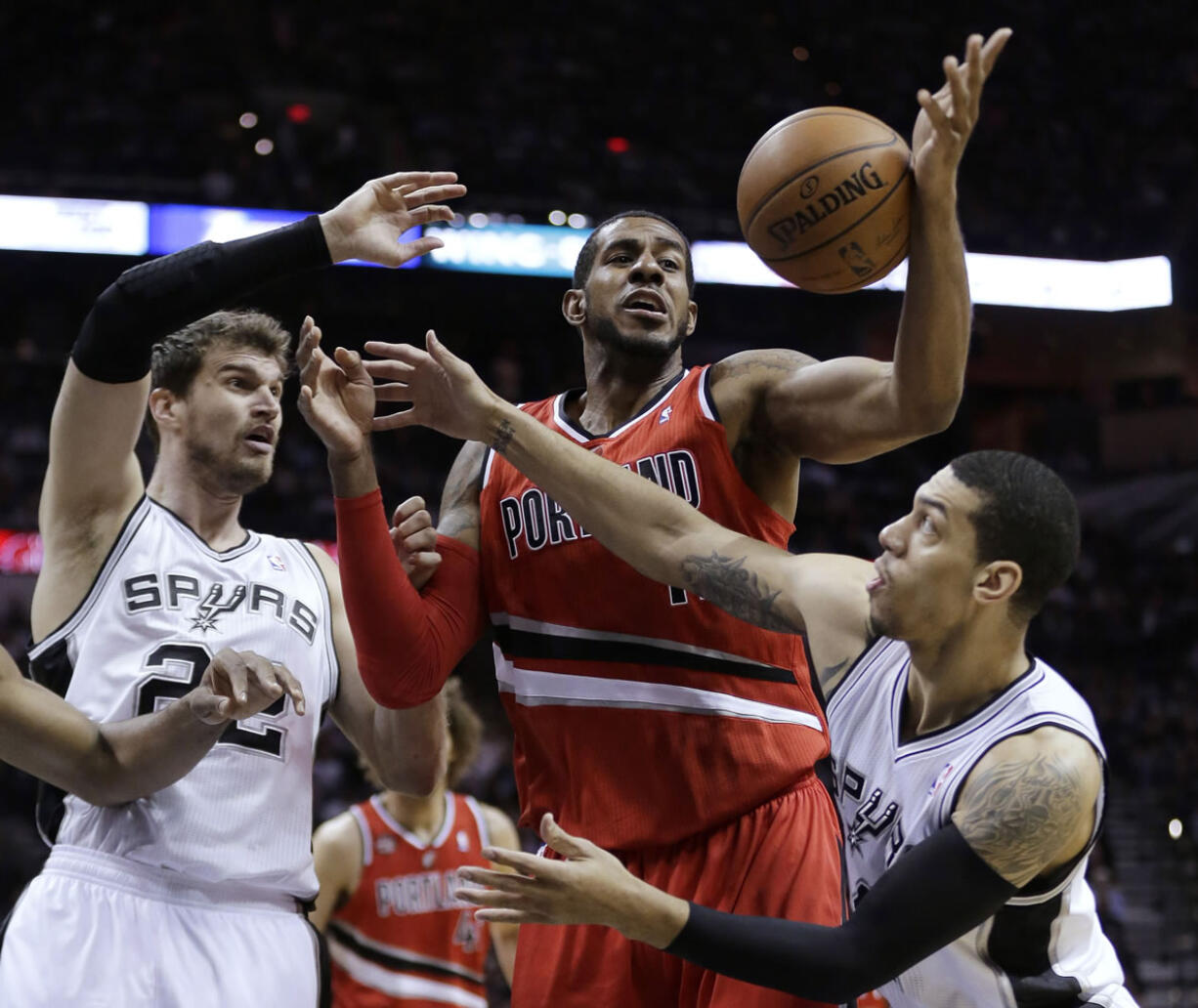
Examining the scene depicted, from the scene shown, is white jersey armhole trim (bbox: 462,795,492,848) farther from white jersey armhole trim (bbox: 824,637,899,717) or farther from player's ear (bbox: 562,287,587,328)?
white jersey armhole trim (bbox: 824,637,899,717)

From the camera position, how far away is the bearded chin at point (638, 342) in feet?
11.9

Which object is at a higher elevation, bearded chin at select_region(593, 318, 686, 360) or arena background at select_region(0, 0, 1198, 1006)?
arena background at select_region(0, 0, 1198, 1006)

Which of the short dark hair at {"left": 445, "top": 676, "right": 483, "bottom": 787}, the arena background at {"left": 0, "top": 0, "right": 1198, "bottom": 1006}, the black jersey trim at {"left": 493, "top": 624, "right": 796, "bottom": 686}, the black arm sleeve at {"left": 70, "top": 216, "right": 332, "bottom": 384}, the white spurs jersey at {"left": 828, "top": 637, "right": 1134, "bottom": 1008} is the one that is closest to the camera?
the white spurs jersey at {"left": 828, "top": 637, "right": 1134, "bottom": 1008}

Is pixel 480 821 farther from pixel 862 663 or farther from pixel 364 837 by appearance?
pixel 862 663

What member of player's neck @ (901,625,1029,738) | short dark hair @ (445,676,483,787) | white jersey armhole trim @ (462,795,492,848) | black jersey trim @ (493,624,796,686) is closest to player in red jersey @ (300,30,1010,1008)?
black jersey trim @ (493,624,796,686)

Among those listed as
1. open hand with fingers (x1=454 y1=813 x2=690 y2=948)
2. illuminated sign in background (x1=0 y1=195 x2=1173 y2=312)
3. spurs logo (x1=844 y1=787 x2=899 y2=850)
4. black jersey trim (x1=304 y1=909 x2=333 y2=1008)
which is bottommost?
black jersey trim (x1=304 y1=909 x2=333 y2=1008)

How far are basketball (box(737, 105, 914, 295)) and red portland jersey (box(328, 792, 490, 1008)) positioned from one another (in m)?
3.22

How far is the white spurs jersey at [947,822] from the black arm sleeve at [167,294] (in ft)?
5.65

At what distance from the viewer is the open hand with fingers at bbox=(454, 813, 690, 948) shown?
8.03 feet

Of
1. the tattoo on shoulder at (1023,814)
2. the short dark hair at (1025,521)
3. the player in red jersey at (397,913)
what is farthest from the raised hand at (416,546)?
the player in red jersey at (397,913)

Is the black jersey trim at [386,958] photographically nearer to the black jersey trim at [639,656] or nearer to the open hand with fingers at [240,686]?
the black jersey trim at [639,656]

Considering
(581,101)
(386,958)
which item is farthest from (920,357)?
(581,101)

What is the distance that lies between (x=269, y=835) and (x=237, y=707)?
0.56 meters

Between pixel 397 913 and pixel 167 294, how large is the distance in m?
3.12
